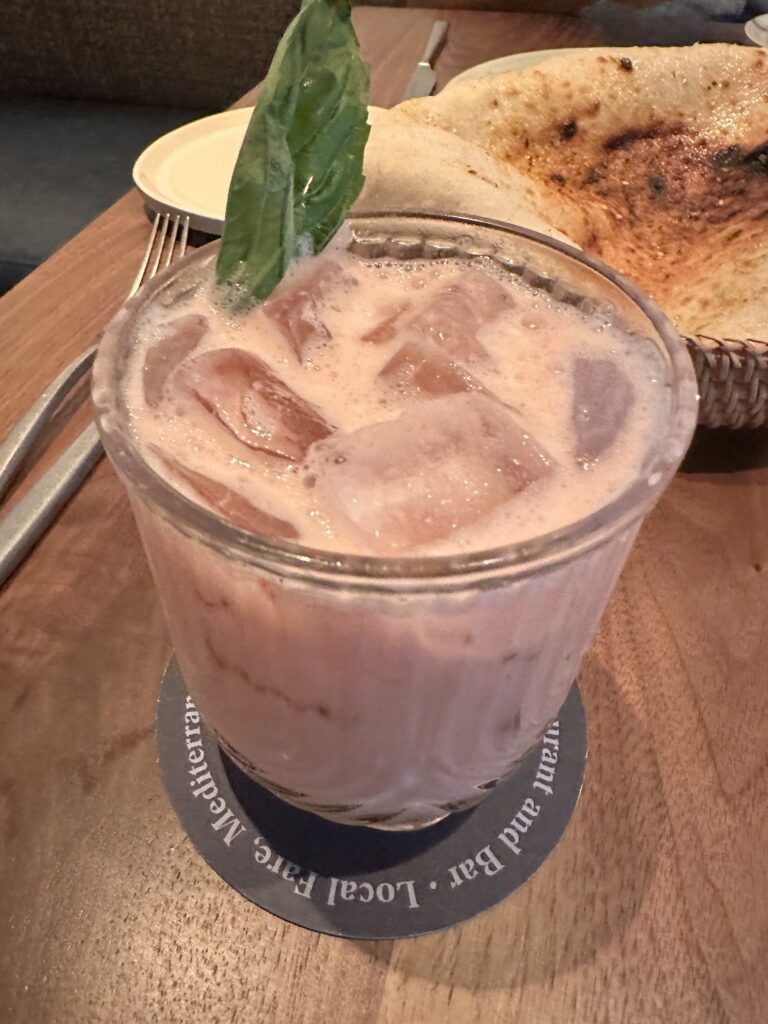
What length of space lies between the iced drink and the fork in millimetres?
285

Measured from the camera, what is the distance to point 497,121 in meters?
1.34

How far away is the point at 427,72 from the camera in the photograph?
1.84 m

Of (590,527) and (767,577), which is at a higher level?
(590,527)

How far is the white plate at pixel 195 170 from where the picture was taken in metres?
1.36

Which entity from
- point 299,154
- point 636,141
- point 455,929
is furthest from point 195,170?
point 455,929

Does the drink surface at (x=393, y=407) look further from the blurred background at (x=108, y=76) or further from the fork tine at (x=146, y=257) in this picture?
the blurred background at (x=108, y=76)

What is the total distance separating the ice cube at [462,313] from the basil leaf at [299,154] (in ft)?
0.35

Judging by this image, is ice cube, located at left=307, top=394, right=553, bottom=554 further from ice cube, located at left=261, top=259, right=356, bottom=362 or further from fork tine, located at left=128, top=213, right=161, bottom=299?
fork tine, located at left=128, top=213, right=161, bottom=299

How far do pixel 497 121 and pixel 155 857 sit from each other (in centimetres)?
116

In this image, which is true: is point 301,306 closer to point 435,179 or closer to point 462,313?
point 462,313

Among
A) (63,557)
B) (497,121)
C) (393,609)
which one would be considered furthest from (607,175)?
(393,609)

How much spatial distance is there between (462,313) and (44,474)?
0.54m

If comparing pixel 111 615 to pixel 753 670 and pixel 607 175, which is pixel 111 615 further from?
pixel 607 175

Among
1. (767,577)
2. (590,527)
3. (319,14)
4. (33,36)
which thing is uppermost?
(319,14)
